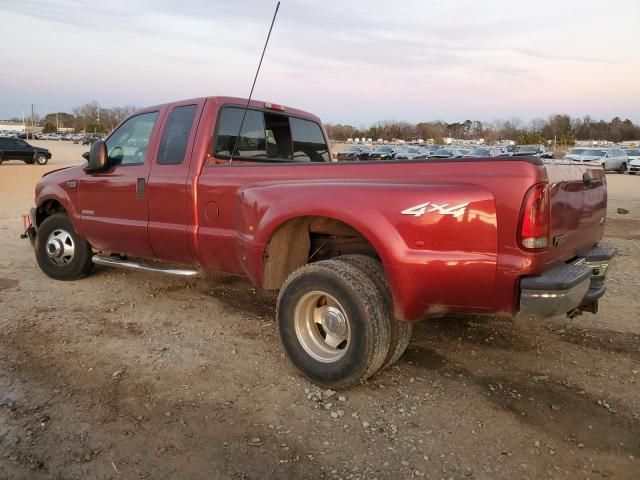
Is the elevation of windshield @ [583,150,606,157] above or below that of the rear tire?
above

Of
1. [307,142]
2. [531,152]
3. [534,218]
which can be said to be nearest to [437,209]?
[534,218]

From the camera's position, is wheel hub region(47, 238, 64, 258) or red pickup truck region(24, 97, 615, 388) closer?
red pickup truck region(24, 97, 615, 388)

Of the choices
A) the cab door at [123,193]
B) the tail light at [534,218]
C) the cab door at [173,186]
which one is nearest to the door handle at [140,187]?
the cab door at [123,193]

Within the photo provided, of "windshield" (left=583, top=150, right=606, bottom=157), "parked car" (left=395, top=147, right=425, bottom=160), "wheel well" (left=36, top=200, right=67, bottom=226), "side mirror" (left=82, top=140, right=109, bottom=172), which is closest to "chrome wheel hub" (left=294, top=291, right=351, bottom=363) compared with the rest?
"side mirror" (left=82, top=140, right=109, bottom=172)

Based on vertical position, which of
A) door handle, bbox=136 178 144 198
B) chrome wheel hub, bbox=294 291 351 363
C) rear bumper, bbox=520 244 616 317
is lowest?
chrome wheel hub, bbox=294 291 351 363

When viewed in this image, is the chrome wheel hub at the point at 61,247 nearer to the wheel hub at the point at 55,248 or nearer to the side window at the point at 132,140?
the wheel hub at the point at 55,248

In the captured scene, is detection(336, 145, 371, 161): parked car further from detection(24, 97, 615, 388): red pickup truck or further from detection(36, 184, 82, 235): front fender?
detection(24, 97, 615, 388): red pickup truck

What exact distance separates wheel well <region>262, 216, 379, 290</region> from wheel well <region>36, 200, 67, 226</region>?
141 inches

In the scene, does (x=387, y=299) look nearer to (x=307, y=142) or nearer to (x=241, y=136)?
(x=241, y=136)

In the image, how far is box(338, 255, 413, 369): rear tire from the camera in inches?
133

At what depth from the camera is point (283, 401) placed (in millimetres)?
3416

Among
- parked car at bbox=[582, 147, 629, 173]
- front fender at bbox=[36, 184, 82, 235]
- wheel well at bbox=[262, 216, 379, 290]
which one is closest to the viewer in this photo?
wheel well at bbox=[262, 216, 379, 290]

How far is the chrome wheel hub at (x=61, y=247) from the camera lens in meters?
6.12

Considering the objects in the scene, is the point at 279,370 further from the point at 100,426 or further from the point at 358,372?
the point at 100,426
